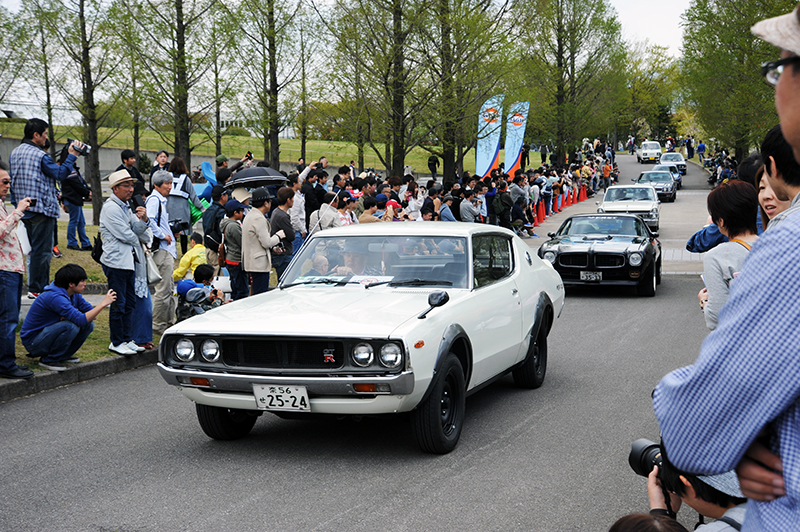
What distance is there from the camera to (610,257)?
14.1 m

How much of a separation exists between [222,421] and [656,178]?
1578 inches

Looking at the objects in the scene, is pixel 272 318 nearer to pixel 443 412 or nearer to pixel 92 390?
pixel 443 412

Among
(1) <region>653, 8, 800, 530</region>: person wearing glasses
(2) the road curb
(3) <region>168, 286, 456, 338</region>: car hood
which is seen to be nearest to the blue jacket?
(2) the road curb

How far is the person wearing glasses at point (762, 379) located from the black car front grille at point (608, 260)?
43.1 ft

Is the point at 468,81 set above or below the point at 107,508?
above

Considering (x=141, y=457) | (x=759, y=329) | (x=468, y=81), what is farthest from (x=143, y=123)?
(x=759, y=329)

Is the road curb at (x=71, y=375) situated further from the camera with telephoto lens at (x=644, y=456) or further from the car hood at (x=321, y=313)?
the camera with telephoto lens at (x=644, y=456)

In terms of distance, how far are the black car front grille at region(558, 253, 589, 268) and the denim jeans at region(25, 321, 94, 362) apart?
8904mm

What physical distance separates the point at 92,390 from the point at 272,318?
327cm

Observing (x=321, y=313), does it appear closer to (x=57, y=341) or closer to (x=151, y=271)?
(x=57, y=341)

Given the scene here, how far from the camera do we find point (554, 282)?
836 centimetres

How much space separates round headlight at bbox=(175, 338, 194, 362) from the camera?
5.64 meters

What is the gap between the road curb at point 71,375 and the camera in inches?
292

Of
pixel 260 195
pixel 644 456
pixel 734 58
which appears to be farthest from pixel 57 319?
pixel 734 58
